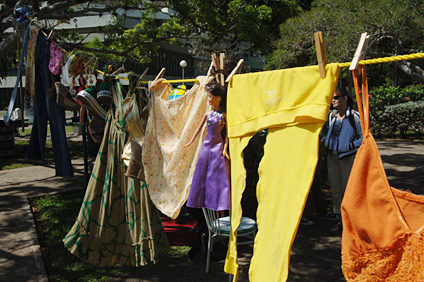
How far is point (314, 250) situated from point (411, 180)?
4.11m

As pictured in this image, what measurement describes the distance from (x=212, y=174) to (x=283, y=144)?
852 mm

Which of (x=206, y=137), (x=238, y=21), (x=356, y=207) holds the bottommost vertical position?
(x=356, y=207)

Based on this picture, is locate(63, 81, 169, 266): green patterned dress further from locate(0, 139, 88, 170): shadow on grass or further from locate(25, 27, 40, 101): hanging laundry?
locate(0, 139, 88, 170): shadow on grass

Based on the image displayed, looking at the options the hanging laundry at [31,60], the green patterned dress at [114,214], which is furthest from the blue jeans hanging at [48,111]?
the green patterned dress at [114,214]

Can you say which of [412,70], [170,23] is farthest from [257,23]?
[412,70]

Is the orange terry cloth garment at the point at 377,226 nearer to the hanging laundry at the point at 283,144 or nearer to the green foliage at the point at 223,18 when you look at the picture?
the hanging laundry at the point at 283,144

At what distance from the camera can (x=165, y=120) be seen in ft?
11.9

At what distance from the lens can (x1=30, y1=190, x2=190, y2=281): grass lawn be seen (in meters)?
4.09

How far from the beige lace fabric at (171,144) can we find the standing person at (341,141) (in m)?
2.20

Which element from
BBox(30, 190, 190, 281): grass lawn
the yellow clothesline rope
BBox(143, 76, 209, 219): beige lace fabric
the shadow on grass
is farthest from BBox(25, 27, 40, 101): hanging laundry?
the shadow on grass

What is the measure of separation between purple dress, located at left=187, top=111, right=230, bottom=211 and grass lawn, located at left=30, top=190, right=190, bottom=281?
1511 mm

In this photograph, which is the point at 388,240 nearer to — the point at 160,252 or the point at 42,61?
the point at 160,252

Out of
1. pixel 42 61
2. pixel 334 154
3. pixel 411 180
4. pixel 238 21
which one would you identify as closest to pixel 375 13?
pixel 238 21

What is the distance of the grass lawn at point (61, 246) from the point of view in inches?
161
